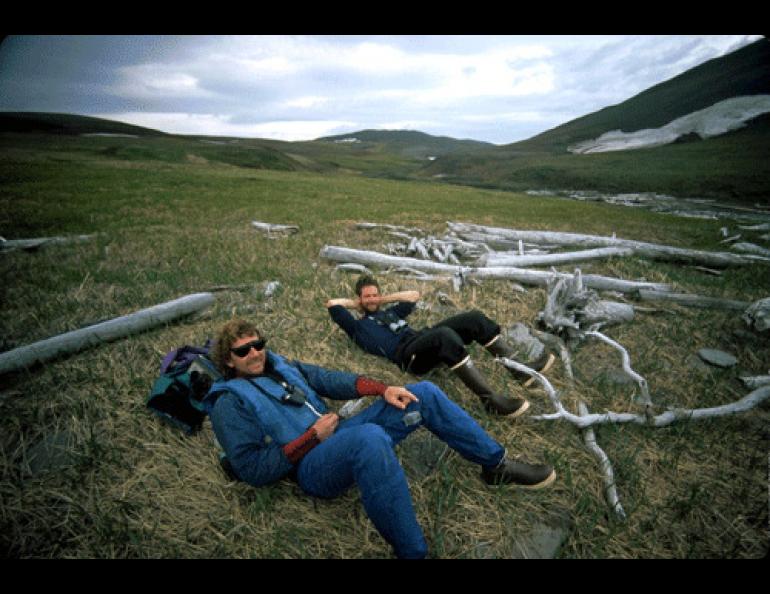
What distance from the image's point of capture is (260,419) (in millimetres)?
2334

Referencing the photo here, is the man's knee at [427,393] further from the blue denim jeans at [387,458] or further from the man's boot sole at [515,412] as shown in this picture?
the man's boot sole at [515,412]

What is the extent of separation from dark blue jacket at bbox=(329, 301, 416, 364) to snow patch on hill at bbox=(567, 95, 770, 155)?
77558mm

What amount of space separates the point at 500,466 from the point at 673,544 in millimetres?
1107

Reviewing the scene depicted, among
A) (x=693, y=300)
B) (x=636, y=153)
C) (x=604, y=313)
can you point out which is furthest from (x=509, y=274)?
(x=636, y=153)

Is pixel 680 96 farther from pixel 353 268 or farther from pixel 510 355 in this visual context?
pixel 510 355

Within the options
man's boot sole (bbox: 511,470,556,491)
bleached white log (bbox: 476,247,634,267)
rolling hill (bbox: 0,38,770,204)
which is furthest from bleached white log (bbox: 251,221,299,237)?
rolling hill (bbox: 0,38,770,204)

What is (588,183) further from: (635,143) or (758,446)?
(758,446)

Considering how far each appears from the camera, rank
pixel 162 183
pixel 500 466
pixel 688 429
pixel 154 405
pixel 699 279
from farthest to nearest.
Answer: pixel 162 183 → pixel 699 279 → pixel 688 429 → pixel 154 405 → pixel 500 466

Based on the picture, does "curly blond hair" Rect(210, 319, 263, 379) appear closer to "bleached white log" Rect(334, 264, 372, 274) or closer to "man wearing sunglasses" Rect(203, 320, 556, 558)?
"man wearing sunglasses" Rect(203, 320, 556, 558)

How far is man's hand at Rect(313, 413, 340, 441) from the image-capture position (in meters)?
2.23

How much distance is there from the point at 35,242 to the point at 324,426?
33.5 feet

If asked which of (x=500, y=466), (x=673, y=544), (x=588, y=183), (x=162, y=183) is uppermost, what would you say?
(x=588, y=183)
